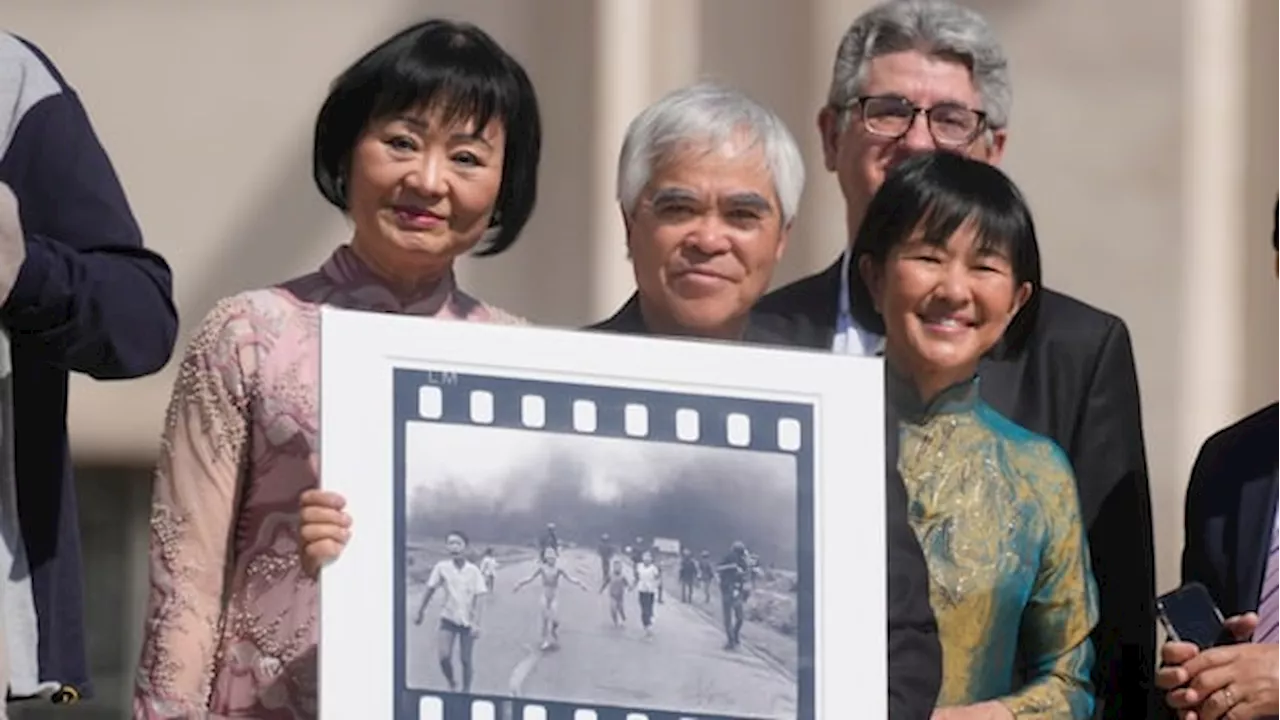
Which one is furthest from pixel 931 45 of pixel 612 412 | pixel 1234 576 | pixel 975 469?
pixel 612 412

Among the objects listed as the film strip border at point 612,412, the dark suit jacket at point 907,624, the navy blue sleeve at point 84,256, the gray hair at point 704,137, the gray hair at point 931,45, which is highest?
the gray hair at point 931,45

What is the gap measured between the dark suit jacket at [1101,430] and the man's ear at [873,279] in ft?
0.60

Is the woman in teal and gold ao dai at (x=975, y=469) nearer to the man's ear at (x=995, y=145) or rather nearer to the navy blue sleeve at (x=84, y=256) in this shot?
the man's ear at (x=995, y=145)

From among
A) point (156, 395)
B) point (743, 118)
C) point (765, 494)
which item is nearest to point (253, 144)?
point (156, 395)

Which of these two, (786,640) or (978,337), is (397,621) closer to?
(786,640)

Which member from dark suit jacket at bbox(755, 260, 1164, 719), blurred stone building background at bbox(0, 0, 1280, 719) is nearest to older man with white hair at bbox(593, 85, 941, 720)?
dark suit jacket at bbox(755, 260, 1164, 719)

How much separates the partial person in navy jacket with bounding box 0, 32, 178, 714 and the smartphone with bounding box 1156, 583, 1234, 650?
1.32 metres

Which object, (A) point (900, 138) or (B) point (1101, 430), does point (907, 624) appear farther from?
(A) point (900, 138)

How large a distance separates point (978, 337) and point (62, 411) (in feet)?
3.90

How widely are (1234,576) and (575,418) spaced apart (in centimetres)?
105

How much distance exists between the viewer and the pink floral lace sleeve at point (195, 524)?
5.51m

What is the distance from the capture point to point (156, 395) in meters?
8.59

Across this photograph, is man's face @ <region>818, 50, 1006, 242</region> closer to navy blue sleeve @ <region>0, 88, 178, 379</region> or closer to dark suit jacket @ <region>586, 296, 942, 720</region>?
dark suit jacket @ <region>586, 296, 942, 720</region>

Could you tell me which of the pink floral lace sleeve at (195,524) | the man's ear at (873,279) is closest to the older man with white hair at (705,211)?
the man's ear at (873,279)
